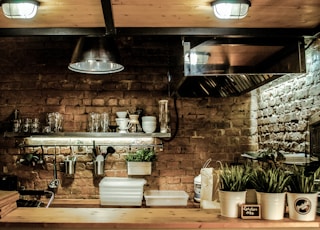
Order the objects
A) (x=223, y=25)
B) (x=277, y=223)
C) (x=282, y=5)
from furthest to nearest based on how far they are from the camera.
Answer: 1. (x=223, y=25)
2. (x=282, y=5)
3. (x=277, y=223)

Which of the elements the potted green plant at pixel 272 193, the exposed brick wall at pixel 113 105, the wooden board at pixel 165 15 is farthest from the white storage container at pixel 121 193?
the potted green plant at pixel 272 193

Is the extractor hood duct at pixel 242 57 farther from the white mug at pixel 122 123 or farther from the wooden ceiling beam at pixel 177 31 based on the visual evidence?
the white mug at pixel 122 123

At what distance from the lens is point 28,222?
7.67ft

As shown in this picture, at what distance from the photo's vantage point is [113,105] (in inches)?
199

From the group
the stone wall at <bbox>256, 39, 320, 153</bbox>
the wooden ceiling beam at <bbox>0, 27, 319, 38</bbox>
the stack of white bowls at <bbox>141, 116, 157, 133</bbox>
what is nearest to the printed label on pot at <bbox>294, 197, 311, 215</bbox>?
the stone wall at <bbox>256, 39, 320, 153</bbox>

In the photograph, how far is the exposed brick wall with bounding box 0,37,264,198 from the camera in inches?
196

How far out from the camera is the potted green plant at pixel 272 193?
2348 mm

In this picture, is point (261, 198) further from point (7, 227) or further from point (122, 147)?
point (122, 147)

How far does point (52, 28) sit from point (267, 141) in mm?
2619

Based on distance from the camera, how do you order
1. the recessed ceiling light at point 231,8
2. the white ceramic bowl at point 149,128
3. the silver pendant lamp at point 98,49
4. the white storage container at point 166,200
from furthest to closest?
the white ceramic bowl at point 149,128, the white storage container at point 166,200, the silver pendant lamp at point 98,49, the recessed ceiling light at point 231,8

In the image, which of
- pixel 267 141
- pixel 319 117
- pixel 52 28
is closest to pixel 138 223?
pixel 319 117

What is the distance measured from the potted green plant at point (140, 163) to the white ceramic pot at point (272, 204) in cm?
259

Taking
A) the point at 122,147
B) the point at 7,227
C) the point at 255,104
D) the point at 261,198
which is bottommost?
the point at 7,227

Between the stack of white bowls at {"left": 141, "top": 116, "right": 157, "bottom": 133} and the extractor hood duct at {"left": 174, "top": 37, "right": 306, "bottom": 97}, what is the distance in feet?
4.14
